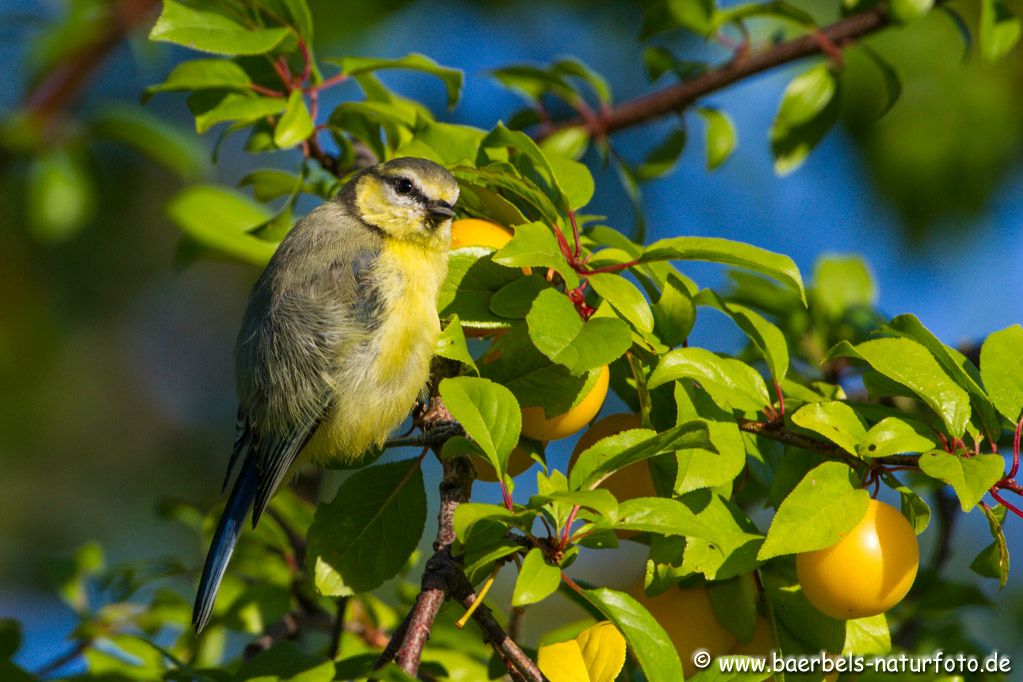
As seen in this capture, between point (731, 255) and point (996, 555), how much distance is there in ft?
1.83

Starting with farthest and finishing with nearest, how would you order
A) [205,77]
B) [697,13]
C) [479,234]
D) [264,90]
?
1. [697,13]
2. [264,90]
3. [205,77]
4. [479,234]

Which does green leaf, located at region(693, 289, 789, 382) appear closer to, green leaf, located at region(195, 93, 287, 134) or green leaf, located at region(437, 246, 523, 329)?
green leaf, located at region(437, 246, 523, 329)

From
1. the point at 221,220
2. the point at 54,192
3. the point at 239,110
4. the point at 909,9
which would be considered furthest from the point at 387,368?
the point at 54,192

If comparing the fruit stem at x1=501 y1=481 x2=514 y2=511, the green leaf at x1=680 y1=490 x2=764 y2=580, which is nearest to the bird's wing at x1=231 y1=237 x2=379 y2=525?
the fruit stem at x1=501 y1=481 x2=514 y2=511

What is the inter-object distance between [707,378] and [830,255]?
4.61 feet

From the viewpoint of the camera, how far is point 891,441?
1.46 m

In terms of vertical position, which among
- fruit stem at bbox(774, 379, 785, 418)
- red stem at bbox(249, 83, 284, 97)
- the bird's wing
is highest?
fruit stem at bbox(774, 379, 785, 418)

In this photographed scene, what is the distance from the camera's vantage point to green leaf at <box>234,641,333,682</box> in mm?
1660

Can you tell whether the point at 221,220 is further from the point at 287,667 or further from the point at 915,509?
the point at 915,509

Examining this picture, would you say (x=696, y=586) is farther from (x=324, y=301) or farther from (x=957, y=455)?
(x=324, y=301)

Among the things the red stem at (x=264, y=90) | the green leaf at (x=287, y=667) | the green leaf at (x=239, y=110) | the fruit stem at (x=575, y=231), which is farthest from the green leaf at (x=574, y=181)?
the green leaf at (x=287, y=667)

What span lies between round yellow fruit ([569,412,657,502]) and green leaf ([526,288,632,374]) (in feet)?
1.00

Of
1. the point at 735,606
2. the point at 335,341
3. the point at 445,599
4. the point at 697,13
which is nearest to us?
the point at 445,599

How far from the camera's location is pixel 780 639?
1.71 meters
